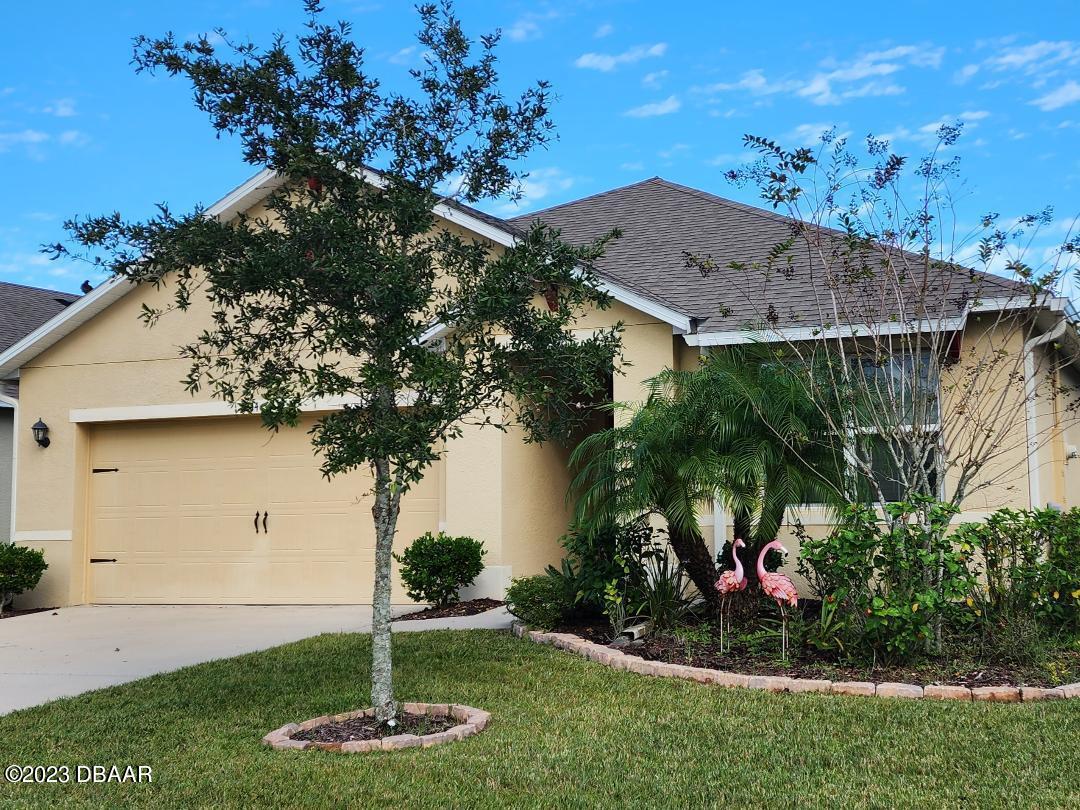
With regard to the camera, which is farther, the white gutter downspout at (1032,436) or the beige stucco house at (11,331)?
the beige stucco house at (11,331)

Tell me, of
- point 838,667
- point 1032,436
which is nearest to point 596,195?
point 1032,436

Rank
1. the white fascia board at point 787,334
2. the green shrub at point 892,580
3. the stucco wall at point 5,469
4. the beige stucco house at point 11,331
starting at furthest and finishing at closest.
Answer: the stucco wall at point 5,469
the beige stucco house at point 11,331
the white fascia board at point 787,334
the green shrub at point 892,580

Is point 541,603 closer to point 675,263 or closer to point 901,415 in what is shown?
point 901,415

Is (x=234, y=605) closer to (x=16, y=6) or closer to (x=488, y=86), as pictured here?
(x=16, y=6)

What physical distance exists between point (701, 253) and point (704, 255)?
16 centimetres

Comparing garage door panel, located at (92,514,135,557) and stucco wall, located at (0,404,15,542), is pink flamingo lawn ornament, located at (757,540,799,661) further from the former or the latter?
stucco wall, located at (0,404,15,542)

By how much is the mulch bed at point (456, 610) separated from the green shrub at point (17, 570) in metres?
5.74

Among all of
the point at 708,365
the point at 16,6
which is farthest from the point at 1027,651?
the point at 16,6

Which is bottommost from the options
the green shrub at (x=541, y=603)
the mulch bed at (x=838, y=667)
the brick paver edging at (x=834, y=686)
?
the brick paver edging at (x=834, y=686)

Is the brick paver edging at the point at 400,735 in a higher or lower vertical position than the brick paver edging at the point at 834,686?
lower

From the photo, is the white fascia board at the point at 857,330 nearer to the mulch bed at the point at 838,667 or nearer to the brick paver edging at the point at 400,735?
the mulch bed at the point at 838,667

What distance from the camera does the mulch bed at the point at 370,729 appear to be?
6.24 metres

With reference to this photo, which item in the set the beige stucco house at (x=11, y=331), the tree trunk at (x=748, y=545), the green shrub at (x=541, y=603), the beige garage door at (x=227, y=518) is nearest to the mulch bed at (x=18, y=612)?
the beige garage door at (x=227, y=518)

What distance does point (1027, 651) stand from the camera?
295 inches
